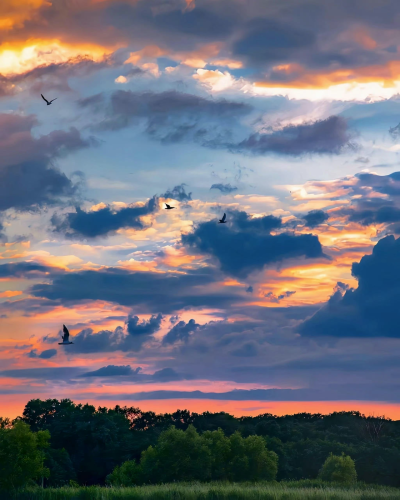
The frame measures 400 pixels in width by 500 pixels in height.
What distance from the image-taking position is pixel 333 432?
13438cm

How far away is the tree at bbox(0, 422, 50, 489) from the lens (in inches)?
2899

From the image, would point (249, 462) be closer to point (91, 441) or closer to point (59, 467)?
point (59, 467)

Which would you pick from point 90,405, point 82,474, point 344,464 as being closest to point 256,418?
point 90,405

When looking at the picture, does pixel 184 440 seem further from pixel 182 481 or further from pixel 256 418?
pixel 256 418

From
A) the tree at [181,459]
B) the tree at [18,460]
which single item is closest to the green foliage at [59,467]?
the tree at [18,460]

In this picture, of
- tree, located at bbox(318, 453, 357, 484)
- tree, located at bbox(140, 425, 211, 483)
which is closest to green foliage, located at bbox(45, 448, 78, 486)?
tree, located at bbox(140, 425, 211, 483)

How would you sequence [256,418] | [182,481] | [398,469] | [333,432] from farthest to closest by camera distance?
[256,418] < [333,432] < [398,469] < [182,481]

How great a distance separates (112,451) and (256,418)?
5066cm

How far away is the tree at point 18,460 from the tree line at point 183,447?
121 millimetres

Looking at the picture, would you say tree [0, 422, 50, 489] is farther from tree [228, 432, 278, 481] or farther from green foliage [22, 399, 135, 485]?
green foliage [22, 399, 135, 485]

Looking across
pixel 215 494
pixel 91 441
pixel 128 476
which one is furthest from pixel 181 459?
pixel 91 441

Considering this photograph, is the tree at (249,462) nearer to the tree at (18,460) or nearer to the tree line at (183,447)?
the tree line at (183,447)

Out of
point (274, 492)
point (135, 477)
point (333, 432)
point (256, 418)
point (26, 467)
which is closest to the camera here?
point (274, 492)

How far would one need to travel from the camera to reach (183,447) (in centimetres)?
7919
